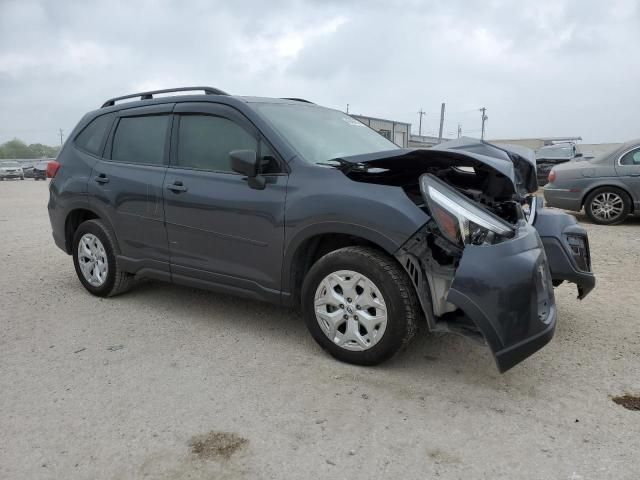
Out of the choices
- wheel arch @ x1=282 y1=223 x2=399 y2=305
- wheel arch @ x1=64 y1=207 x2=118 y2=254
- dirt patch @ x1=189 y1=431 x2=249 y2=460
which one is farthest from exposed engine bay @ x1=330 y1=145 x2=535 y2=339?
wheel arch @ x1=64 y1=207 x2=118 y2=254

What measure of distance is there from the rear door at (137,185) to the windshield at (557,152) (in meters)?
16.7

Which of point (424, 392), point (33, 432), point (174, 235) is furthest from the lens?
point (174, 235)

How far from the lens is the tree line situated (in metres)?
91.9

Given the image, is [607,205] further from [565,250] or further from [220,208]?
[220,208]

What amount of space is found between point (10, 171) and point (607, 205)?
4153cm

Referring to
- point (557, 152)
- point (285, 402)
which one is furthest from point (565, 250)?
point (557, 152)

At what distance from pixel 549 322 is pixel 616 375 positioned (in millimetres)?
733

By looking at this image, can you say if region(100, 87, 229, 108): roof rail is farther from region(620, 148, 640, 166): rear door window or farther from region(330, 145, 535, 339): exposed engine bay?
region(620, 148, 640, 166): rear door window

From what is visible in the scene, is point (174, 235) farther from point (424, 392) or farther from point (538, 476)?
Result: point (538, 476)

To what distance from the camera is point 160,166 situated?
4.34 meters

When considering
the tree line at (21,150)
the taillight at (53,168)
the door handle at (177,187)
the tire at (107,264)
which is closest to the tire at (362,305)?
the door handle at (177,187)

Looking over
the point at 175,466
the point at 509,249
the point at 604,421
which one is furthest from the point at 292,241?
the point at 604,421

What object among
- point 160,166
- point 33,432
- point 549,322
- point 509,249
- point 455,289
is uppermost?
point 160,166

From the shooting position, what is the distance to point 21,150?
315 ft
